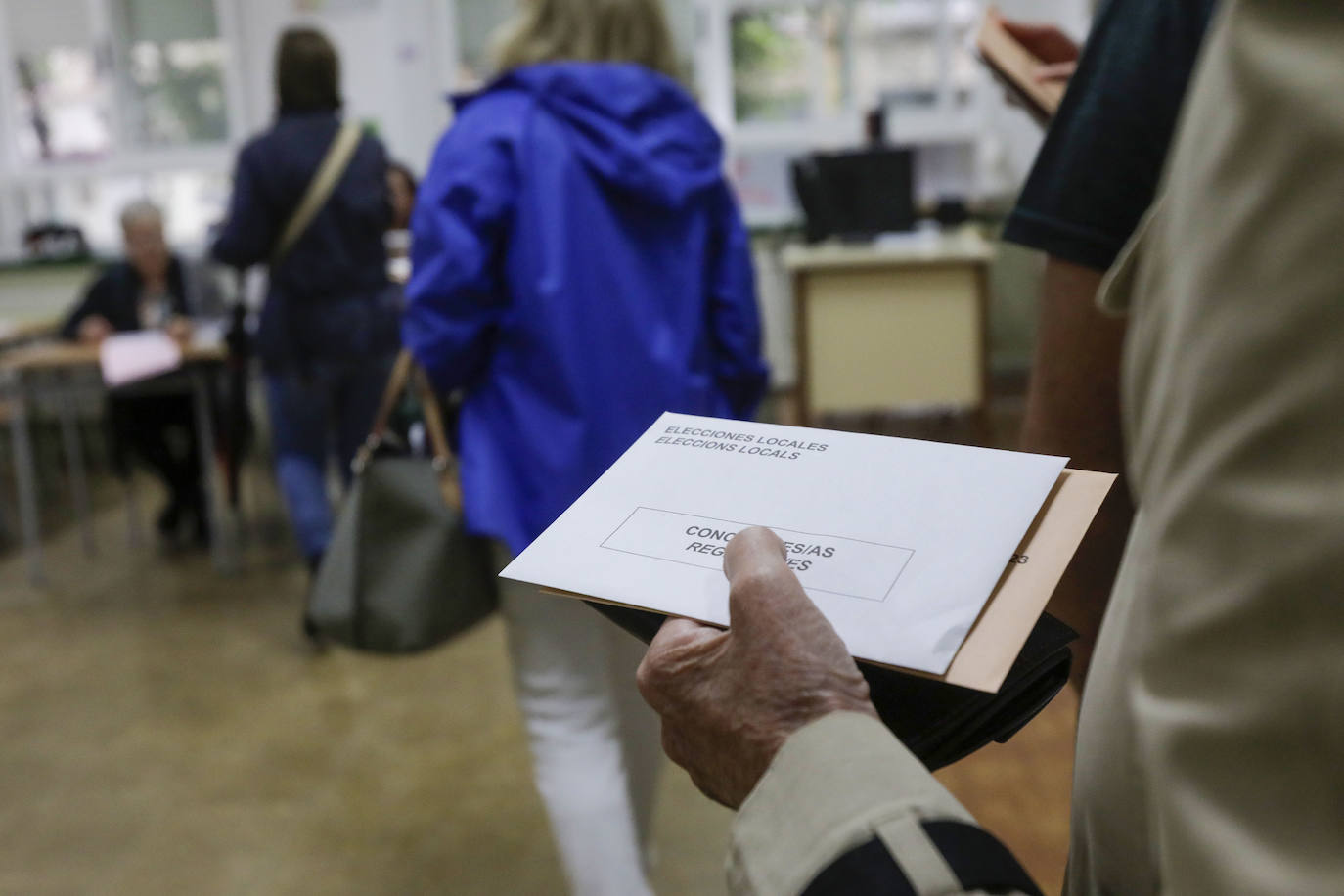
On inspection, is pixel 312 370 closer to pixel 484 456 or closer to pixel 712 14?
pixel 484 456

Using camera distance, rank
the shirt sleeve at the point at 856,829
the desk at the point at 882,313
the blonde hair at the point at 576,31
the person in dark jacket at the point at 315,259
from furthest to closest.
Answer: the desk at the point at 882,313
the person in dark jacket at the point at 315,259
the blonde hair at the point at 576,31
the shirt sleeve at the point at 856,829

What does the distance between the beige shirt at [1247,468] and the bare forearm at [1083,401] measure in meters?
0.17

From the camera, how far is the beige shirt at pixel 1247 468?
334 mm

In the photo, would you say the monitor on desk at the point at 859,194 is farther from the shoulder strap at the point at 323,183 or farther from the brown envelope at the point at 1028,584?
the brown envelope at the point at 1028,584

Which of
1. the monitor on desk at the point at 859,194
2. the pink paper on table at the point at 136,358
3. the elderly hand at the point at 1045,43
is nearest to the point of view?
the elderly hand at the point at 1045,43

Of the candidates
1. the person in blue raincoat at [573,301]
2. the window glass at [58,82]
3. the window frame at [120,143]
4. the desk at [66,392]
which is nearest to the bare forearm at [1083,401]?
the person in blue raincoat at [573,301]

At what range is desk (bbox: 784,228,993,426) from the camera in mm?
4043

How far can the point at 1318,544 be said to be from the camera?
0.34 metres

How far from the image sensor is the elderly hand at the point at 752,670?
19.7 inches

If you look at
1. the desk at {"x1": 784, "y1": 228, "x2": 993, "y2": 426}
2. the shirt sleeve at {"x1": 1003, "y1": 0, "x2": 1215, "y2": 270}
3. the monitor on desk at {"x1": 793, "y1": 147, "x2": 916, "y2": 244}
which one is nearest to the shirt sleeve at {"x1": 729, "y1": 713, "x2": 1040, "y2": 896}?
the shirt sleeve at {"x1": 1003, "y1": 0, "x2": 1215, "y2": 270}

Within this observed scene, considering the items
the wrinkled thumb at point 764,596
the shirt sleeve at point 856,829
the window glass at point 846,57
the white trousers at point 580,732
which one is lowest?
the white trousers at point 580,732

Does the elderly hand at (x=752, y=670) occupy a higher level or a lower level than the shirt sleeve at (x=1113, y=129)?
lower

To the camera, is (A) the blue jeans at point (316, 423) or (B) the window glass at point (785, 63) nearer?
(A) the blue jeans at point (316, 423)

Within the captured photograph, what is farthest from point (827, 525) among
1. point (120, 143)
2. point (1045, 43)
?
point (120, 143)
